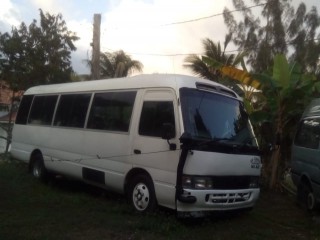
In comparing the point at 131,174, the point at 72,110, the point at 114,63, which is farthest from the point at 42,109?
the point at 114,63

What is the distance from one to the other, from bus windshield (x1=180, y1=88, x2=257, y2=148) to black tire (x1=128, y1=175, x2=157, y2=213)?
1278 mm

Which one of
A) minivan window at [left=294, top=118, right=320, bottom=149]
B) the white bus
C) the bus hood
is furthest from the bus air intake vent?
minivan window at [left=294, top=118, right=320, bottom=149]

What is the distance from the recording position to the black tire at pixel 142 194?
7927 millimetres

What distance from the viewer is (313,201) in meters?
9.44

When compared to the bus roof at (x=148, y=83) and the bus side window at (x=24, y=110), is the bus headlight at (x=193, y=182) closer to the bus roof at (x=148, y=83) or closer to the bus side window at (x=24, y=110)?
the bus roof at (x=148, y=83)

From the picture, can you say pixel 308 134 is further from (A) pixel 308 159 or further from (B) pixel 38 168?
(B) pixel 38 168

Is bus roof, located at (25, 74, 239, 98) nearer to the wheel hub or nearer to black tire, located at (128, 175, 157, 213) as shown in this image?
black tire, located at (128, 175, 157, 213)

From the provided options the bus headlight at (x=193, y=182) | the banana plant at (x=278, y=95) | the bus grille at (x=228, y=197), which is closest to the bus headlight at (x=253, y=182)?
the bus grille at (x=228, y=197)

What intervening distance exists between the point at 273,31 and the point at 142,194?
94.8ft

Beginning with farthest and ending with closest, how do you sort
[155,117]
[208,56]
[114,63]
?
[114,63] → [208,56] → [155,117]

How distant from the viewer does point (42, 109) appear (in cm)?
1184

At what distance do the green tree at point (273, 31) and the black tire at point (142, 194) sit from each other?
2642 centimetres

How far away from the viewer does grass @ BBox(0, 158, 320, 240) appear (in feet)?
22.9

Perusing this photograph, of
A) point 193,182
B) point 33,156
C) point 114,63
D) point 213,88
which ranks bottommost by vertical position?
point 33,156
